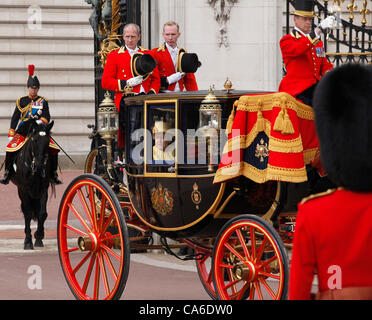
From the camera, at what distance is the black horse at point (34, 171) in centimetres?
1047

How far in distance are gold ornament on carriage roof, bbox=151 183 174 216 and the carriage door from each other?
103 millimetres

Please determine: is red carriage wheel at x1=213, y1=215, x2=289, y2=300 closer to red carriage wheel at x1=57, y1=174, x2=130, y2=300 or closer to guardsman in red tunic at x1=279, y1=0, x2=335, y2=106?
red carriage wheel at x1=57, y1=174, x2=130, y2=300

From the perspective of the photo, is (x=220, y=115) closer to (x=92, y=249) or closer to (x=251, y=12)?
(x=92, y=249)

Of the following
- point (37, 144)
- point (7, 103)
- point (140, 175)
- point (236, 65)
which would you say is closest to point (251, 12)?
point (236, 65)

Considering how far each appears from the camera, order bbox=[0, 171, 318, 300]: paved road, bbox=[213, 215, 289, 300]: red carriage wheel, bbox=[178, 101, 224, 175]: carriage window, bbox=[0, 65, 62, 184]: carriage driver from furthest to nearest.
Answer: bbox=[0, 65, 62, 184]: carriage driver
bbox=[0, 171, 318, 300]: paved road
bbox=[178, 101, 224, 175]: carriage window
bbox=[213, 215, 289, 300]: red carriage wheel

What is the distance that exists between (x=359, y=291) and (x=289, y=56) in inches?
146

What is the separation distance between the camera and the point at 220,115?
5773 millimetres

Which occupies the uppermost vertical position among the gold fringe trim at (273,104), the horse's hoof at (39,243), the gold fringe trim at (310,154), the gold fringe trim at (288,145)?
the gold fringe trim at (273,104)

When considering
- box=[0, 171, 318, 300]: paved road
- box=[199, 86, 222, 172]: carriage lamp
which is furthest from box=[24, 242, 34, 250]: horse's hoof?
box=[199, 86, 222, 172]: carriage lamp

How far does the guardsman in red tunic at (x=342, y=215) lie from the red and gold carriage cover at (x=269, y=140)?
2.59 meters

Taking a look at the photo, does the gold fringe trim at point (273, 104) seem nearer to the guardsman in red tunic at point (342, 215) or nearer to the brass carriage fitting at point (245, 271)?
the brass carriage fitting at point (245, 271)

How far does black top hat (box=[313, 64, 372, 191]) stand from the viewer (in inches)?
103

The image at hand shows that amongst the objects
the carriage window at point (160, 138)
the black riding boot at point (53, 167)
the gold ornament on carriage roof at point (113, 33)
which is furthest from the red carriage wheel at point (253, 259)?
the black riding boot at point (53, 167)

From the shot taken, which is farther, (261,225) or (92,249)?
(92,249)
